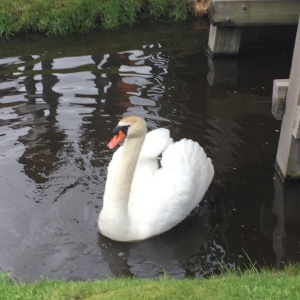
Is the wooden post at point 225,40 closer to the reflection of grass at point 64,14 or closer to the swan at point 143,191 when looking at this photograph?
the reflection of grass at point 64,14

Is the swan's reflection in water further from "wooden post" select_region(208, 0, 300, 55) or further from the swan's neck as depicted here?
"wooden post" select_region(208, 0, 300, 55)

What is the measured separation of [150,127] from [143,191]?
1855mm

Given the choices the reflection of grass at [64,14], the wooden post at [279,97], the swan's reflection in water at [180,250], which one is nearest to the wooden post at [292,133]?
the wooden post at [279,97]

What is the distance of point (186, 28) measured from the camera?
11.2 meters

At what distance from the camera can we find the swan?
571 cm

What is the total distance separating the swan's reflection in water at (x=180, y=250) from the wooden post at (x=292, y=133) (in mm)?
784

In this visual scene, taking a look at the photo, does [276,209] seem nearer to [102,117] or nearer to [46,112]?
[102,117]

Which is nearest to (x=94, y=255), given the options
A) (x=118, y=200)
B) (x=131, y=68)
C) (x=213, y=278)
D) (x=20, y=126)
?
(x=118, y=200)

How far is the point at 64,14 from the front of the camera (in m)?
10.8

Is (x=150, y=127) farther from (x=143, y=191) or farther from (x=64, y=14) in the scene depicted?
(x=64, y=14)

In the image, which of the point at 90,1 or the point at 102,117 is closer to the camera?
the point at 102,117

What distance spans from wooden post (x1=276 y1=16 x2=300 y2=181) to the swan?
0.95 m

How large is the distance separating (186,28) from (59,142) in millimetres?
4612

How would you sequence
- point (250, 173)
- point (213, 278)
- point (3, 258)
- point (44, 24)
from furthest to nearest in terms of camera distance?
1. point (44, 24)
2. point (250, 173)
3. point (3, 258)
4. point (213, 278)
